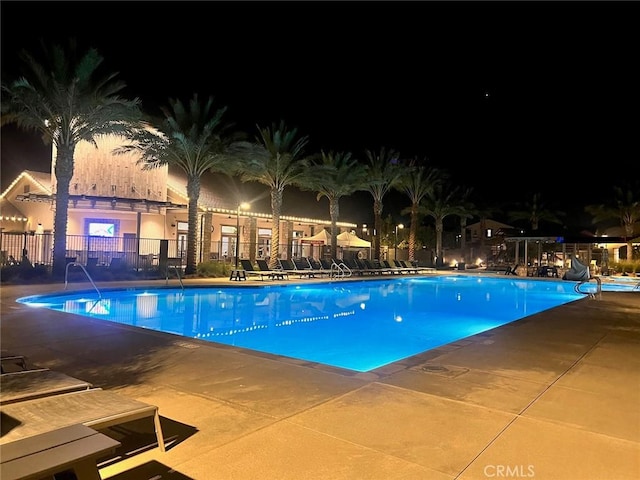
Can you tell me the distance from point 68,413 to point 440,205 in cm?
4048

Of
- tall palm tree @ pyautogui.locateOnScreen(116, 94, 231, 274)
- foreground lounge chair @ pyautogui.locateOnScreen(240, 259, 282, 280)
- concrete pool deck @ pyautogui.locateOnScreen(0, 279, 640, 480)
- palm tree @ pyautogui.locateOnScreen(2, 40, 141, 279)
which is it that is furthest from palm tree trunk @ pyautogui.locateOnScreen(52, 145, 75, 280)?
concrete pool deck @ pyautogui.locateOnScreen(0, 279, 640, 480)

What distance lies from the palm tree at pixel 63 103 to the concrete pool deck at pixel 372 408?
1241 cm

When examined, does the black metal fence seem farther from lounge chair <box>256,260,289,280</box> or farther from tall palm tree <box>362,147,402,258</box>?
tall palm tree <box>362,147,402,258</box>

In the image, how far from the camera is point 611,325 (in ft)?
30.7

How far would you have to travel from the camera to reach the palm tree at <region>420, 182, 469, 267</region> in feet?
134

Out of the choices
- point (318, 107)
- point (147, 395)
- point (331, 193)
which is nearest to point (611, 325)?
point (147, 395)

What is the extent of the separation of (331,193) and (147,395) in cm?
2649

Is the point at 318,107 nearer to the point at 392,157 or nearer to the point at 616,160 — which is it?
the point at 392,157

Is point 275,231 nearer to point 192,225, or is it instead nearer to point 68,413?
point 192,225

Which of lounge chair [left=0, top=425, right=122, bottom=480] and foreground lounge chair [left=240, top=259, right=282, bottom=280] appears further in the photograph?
foreground lounge chair [left=240, top=259, right=282, bottom=280]

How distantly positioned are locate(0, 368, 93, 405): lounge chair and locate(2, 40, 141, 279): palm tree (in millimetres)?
15796

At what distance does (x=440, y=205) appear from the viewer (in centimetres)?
4144

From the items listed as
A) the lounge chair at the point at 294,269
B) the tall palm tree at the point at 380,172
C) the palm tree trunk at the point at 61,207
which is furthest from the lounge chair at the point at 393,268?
the palm tree trunk at the point at 61,207

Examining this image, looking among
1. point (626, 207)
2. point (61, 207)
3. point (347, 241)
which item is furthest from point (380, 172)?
point (626, 207)
